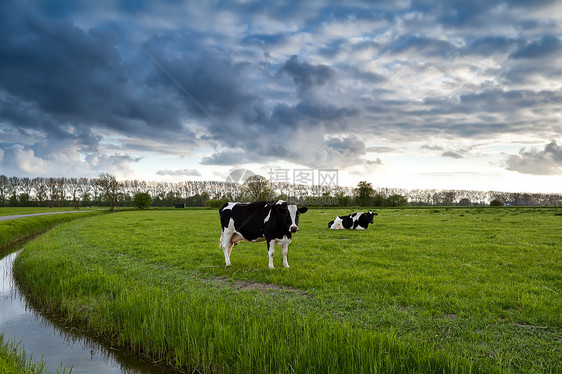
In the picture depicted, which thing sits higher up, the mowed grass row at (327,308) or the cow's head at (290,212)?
the cow's head at (290,212)

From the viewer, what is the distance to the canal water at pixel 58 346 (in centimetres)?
584

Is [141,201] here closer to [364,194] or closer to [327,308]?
[364,194]

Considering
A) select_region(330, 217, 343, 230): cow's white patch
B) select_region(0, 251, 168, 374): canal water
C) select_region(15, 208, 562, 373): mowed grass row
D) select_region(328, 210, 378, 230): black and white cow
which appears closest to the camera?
select_region(15, 208, 562, 373): mowed grass row

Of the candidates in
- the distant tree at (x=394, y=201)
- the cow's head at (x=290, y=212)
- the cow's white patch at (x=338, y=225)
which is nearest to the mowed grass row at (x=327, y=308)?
the cow's head at (x=290, y=212)

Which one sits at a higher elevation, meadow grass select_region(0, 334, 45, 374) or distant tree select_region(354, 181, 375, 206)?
distant tree select_region(354, 181, 375, 206)

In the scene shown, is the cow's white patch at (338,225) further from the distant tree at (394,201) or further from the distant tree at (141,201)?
the distant tree at (141,201)

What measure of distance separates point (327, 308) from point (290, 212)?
4394 millimetres

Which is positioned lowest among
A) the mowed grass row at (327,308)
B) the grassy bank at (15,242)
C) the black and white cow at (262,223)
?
the grassy bank at (15,242)

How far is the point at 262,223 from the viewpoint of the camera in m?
11.3

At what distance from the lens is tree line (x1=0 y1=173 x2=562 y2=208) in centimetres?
8994

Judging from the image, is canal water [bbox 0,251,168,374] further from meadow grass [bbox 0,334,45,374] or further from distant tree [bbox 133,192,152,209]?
distant tree [bbox 133,192,152,209]

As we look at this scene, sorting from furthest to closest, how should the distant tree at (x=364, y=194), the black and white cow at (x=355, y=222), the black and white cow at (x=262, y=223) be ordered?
the distant tree at (x=364, y=194) < the black and white cow at (x=355, y=222) < the black and white cow at (x=262, y=223)

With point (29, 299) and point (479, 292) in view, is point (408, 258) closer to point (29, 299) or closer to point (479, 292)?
point (479, 292)

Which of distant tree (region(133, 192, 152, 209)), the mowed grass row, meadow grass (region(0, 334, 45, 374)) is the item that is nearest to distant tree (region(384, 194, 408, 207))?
distant tree (region(133, 192, 152, 209))
